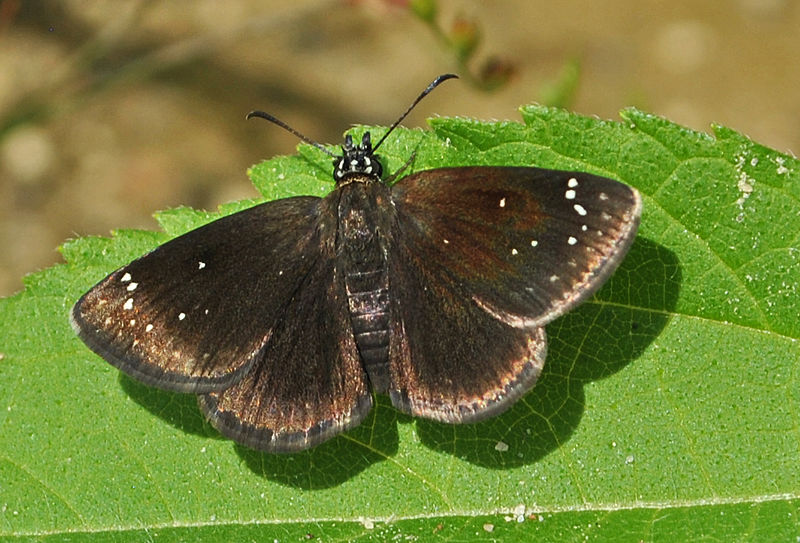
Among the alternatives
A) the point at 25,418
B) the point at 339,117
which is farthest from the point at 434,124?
the point at 339,117

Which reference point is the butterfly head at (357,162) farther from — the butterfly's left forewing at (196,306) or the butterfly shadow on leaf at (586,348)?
the butterfly shadow on leaf at (586,348)

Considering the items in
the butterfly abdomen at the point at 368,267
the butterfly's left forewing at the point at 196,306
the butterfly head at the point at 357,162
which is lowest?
the butterfly's left forewing at the point at 196,306

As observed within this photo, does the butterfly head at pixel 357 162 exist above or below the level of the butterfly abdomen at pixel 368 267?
above

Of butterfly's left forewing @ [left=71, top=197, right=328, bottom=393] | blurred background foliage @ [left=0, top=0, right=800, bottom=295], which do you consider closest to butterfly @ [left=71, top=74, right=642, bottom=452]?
butterfly's left forewing @ [left=71, top=197, right=328, bottom=393]

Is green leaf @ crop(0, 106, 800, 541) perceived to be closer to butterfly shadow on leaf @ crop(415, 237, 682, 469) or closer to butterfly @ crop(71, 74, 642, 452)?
butterfly shadow on leaf @ crop(415, 237, 682, 469)

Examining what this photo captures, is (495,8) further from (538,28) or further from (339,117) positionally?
(339,117)

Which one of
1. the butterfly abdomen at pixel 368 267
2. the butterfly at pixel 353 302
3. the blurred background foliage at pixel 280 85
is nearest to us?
the butterfly at pixel 353 302

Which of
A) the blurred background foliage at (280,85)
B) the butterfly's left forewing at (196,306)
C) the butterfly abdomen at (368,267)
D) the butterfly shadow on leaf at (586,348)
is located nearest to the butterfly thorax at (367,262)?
the butterfly abdomen at (368,267)
